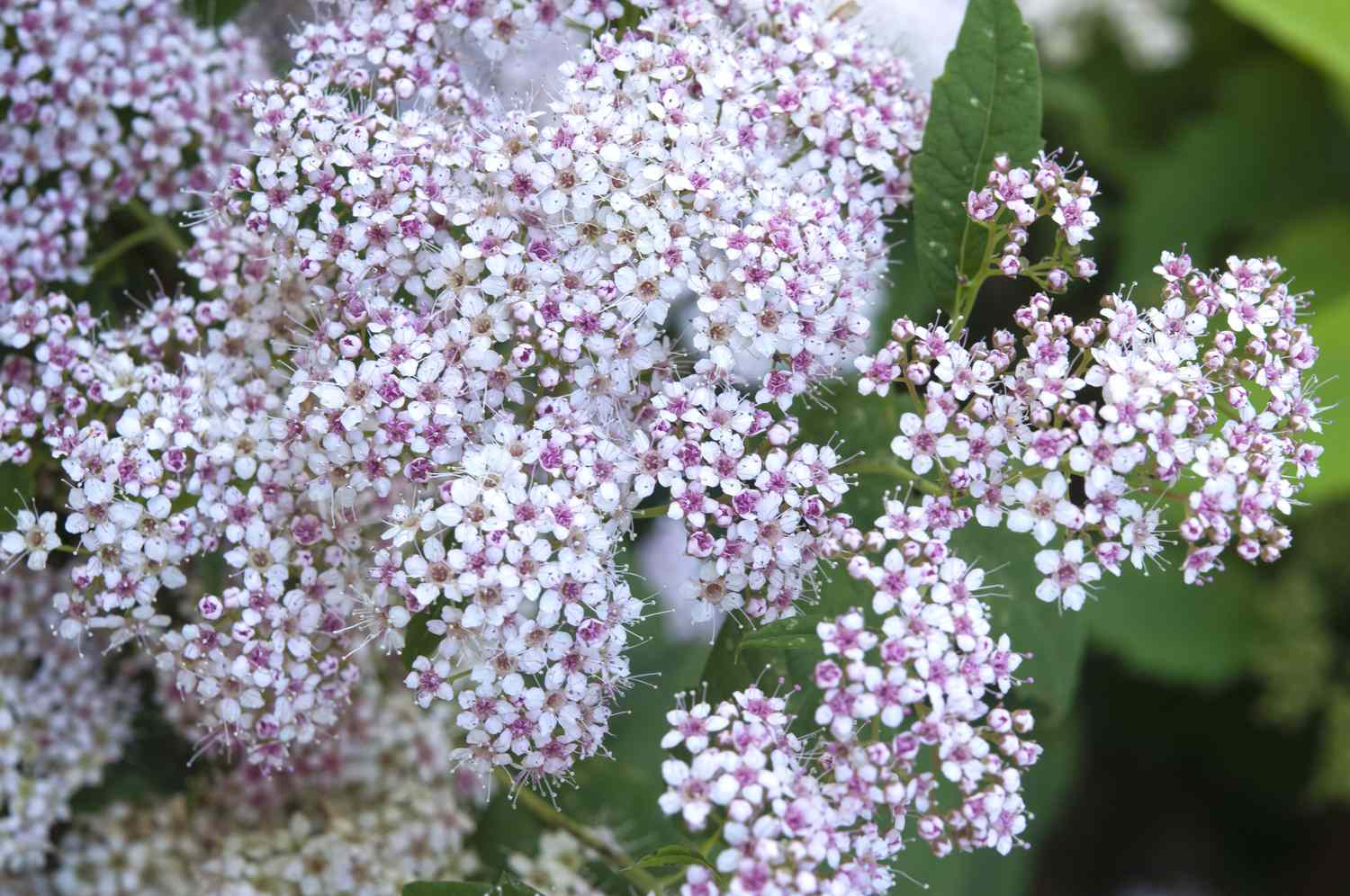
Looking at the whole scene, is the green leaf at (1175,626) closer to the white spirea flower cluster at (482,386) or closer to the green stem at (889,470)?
the green stem at (889,470)

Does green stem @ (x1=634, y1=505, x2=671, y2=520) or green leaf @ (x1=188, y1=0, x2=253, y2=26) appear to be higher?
green leaf @ (x1=188, y1=0, x2=253, y2=26)

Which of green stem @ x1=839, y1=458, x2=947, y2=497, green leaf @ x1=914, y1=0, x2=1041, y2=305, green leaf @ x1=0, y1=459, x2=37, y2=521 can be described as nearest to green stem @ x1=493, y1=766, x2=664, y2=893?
green stem @ x1=839, y1=458, x2=947, y2=497

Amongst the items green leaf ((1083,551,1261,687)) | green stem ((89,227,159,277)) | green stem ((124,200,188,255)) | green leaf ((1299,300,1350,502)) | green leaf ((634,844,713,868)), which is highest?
green leaf ((1299,300,1350,502))

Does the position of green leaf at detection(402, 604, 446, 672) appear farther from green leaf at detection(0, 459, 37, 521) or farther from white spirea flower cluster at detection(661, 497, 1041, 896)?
green leaf at detection(0, 459, 37, 521)

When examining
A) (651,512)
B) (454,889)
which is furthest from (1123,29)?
(454,889)

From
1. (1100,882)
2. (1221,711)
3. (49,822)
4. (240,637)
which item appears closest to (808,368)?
(240,637)

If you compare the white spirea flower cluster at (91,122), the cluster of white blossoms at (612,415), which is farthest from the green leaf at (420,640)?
the white spirea flower cluster at (91,122)
